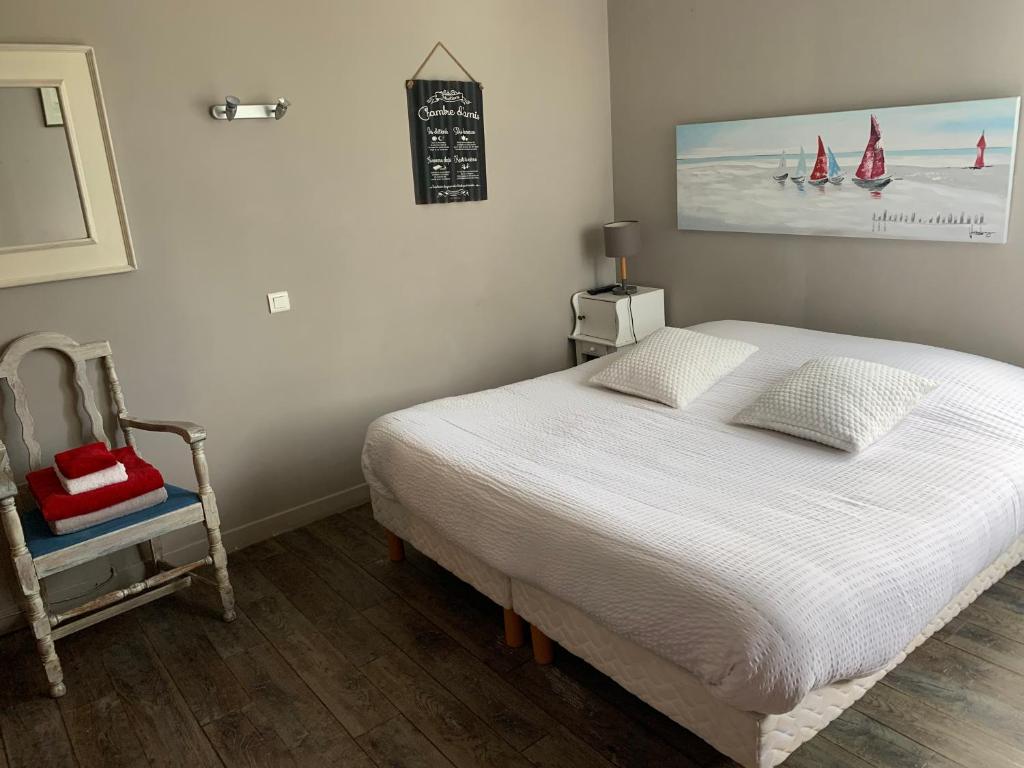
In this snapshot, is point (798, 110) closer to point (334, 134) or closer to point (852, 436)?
point (852, 436)

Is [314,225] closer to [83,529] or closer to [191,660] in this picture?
[83,529]

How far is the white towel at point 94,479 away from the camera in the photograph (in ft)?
7.94

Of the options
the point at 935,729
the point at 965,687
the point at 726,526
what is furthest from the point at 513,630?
the point at 965,687

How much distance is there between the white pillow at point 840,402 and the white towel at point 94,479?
207 cm

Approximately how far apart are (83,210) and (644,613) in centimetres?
226

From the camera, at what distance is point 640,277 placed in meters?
4.27

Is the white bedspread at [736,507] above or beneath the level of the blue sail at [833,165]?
beneath

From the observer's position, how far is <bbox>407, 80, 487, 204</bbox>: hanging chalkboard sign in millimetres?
3443

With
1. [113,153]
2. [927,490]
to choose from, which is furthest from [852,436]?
[113,153]

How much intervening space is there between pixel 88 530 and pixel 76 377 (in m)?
0.60

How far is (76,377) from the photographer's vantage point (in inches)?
107

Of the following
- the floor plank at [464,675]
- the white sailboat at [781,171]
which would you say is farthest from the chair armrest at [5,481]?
the white sailboat at [781,171]

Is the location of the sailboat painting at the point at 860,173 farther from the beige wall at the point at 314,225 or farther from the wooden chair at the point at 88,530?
the wooden chair at the point at 88,530

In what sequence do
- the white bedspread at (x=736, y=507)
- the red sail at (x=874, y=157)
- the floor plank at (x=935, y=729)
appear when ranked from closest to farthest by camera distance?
the white bedspread at (x=736, y=507) < the floor plank at (x=935, y=729) < the red sail at (x=874, y=157)
